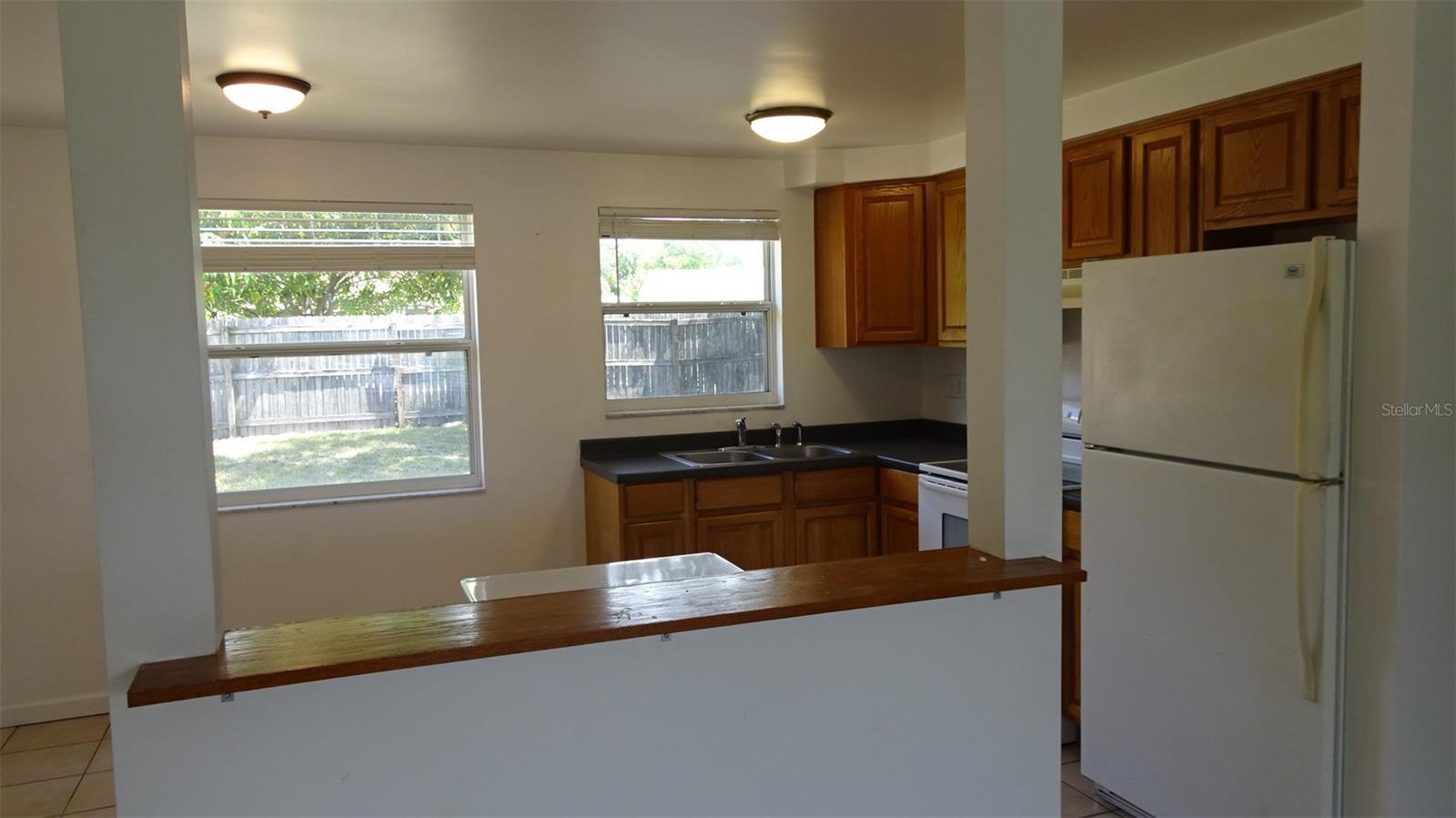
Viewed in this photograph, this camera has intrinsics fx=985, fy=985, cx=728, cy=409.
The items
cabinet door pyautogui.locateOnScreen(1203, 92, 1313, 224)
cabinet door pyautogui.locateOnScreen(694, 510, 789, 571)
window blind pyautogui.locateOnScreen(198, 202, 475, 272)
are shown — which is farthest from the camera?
cabinet door pyautogui.locateOnScreen(694, 510, 789, 571)

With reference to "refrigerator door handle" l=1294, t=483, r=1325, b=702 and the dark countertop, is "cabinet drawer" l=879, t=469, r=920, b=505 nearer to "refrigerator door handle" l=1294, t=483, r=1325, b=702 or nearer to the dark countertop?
the dark countertop

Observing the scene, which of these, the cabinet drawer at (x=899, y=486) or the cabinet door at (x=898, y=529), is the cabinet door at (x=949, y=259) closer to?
the cabinet drawer at (x=899, y=486)

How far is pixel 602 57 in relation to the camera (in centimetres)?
298

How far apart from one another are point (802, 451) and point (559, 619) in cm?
317

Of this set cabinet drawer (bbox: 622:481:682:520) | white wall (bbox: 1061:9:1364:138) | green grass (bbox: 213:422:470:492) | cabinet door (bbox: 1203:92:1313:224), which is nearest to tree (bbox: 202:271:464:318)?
green grass (bbox: 213:422:470:492)

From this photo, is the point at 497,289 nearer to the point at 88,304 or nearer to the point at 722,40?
the point at 722,40

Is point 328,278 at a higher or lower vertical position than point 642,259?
lower

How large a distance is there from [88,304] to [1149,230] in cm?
307

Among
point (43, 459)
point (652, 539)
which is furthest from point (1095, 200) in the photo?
point (43, 459)

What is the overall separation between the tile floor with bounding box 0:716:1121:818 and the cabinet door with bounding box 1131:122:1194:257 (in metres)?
1.76

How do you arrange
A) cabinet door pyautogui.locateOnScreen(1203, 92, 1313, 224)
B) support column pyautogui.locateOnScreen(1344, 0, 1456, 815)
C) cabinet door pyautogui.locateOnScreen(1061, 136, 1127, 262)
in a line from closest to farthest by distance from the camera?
support column pyautogui.locateOnScreen(1344, 0, 1456, 815), cabinet door pyautogui.locateOnScreen(1203, 92, 1313, 224), cabinet door pyautogui.locateOnScreen(1061, 136, 1127, 262)

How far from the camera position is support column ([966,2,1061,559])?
196cm

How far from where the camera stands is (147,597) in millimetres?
1530

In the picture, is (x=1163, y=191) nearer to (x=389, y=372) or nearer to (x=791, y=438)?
(x=791, y=438)
